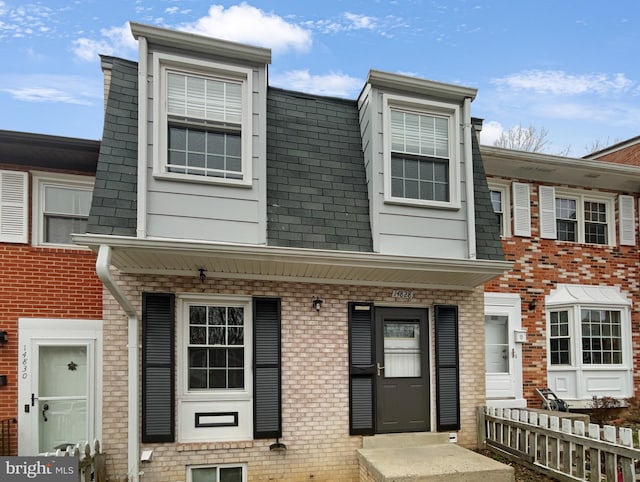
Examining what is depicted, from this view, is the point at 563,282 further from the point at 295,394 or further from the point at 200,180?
the point at 200,180

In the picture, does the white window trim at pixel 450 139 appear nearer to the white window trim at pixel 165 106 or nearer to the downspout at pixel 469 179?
the downspout at pixel 469 179

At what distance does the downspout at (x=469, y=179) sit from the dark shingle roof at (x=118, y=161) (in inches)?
184

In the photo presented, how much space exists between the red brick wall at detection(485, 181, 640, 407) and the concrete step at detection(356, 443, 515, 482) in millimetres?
3655

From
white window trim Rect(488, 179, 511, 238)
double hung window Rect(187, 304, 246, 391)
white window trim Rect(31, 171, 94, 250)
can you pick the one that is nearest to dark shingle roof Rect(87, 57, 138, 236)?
white window trim Rect(31, 171, 94, 250)

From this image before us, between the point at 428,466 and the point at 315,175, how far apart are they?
13.4 ft

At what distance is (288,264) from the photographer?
614 cm

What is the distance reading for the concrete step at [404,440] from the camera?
21.5ft

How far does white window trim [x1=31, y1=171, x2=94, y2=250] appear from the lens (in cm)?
662

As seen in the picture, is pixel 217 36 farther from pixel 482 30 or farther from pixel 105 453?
pixel 482 30

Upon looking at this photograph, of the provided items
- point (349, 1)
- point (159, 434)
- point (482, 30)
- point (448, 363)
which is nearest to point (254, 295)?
point (159, 434)

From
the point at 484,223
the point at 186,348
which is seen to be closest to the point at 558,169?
the point at 484,223

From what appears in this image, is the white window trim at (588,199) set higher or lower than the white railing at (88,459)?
higher

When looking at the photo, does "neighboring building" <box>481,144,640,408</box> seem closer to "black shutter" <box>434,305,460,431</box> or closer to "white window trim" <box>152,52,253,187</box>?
"black shutter" <box>434,305,460,431</box>

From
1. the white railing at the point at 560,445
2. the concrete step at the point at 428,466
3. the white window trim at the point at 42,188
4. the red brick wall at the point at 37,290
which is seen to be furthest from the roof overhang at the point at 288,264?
the concrete step at the point at 428,466
